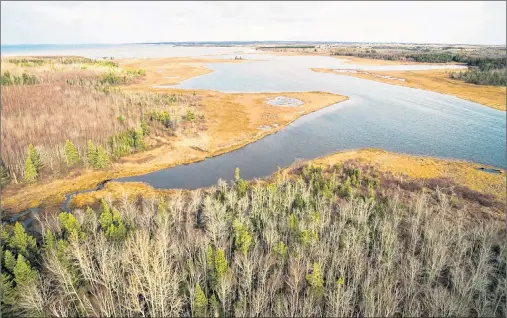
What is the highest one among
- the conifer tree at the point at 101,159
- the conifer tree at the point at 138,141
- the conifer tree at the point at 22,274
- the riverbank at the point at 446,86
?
the riverbank at the point at 446,86

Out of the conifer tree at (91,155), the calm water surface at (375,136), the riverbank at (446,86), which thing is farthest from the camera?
the riverbank at (446,86)

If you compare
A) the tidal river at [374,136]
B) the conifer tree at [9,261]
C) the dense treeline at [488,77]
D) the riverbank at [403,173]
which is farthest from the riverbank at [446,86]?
the conifer tree at [9,261]

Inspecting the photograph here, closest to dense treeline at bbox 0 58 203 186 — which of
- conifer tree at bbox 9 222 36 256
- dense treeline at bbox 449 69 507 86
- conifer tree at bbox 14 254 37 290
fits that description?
conifer tree at bbox 9 222 36 256

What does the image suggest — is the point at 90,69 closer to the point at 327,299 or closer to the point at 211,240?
the point at 211,240

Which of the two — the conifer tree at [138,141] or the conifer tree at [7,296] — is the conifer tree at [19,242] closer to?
the conifer tree at [7,296]

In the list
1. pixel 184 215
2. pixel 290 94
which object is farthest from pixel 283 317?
pixel 290 94

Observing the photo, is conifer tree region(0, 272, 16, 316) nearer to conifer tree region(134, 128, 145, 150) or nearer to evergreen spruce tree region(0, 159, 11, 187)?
evergreen spruce tree region(0, 159, 11, 187)

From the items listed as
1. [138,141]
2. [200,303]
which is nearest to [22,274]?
[200,303]
